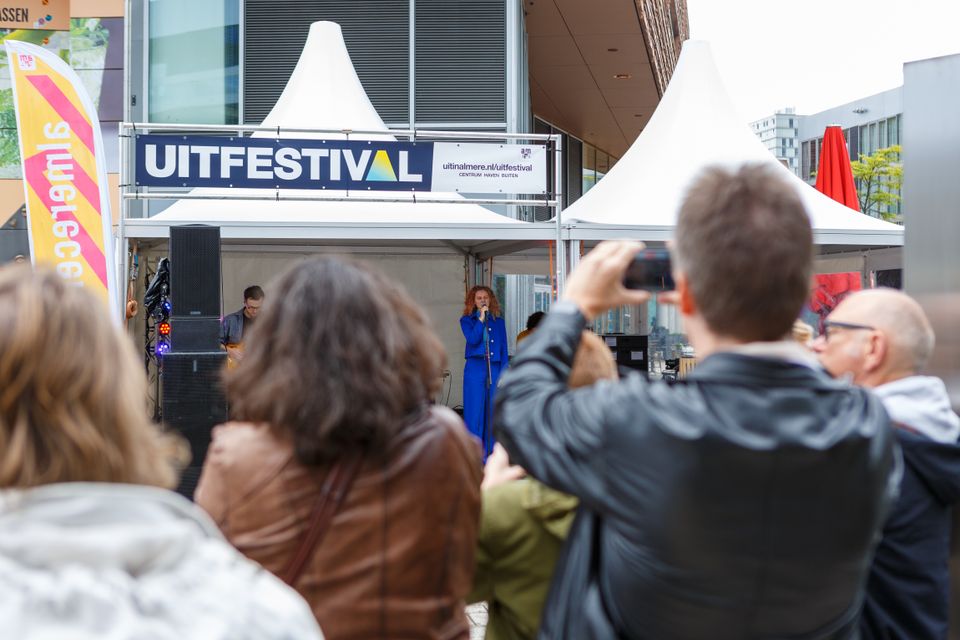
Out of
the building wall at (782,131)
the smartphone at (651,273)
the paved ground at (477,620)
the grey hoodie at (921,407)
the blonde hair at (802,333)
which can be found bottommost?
the paved ground at (477,620)

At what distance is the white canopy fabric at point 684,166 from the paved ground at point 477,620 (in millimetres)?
3382

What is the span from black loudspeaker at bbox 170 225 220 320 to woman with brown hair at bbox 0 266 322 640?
5812 millimetres

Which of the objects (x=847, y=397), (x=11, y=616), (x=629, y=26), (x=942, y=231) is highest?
(x=629, y=26)

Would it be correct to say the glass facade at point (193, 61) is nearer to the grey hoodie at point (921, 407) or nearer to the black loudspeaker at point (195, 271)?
the black loudspeaker at point (195, 271)

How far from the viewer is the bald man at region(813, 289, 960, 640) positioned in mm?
1966

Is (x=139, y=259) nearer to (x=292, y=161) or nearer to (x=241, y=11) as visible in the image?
(x=292, y=161)

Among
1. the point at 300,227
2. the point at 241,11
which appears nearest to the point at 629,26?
the point at 241,11

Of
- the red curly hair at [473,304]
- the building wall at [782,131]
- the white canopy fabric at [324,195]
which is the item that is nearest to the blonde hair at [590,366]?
the white canopy fabric at [324,195]

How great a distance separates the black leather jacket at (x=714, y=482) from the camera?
129 centimetres

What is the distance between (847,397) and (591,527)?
0.42m

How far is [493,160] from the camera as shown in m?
7.99

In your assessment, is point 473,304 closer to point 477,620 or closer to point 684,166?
point 684,166

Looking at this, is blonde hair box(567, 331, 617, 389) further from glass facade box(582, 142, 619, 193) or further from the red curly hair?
glass facade box(582, 142, 619, 193)

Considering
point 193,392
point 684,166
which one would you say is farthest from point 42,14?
point 684,166
